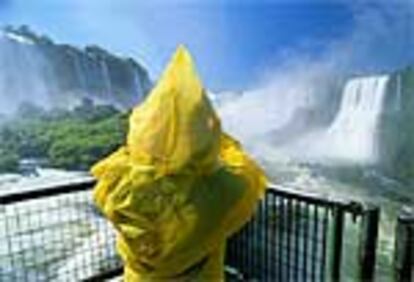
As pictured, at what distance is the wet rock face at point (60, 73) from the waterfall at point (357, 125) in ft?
15.1

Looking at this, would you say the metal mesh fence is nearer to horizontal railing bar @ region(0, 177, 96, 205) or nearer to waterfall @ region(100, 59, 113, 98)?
horizontal railing bar @ region(0, 177, 96, 205)

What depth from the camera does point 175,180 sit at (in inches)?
39.0

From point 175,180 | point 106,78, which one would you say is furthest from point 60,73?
point 175,180

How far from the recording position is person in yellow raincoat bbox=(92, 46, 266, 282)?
977mm

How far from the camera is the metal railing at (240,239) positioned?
1.61 meters

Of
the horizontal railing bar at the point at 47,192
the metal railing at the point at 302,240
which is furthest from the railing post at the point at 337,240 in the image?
the horizontal railing bar at the point at 47,192

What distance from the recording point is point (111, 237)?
2.04m

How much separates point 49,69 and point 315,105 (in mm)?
5531

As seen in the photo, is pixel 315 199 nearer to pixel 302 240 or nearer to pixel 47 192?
pixel 302 240

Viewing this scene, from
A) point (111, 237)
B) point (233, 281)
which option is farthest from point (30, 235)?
point (233, 281)

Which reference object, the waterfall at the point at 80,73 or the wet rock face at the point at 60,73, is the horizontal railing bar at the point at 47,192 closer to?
the wet rock face at the point at 60,73

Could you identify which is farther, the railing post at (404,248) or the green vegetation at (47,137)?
the green vegetation at (47,137)

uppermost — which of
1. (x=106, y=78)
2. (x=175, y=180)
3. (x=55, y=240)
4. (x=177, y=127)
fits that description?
(x=106, y=78)

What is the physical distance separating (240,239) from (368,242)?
625mm
